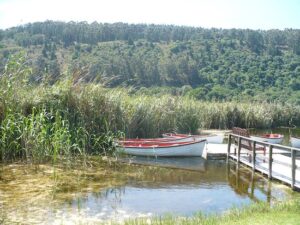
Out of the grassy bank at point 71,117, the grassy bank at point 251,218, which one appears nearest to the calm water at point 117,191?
the grassy bank at point 71,117

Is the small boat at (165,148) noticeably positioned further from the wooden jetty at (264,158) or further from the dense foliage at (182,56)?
the dense foliage at (182,56)

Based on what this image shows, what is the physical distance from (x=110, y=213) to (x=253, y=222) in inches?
118

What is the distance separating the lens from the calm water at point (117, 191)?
313 inches

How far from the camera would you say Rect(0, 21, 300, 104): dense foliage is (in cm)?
6719

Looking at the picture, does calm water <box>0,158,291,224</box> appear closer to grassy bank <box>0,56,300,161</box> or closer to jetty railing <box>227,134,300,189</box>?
jetty railing <box>227,134,300,189</box>

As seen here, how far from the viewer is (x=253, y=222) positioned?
641 centimetres

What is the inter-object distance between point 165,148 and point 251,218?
8.65 meters

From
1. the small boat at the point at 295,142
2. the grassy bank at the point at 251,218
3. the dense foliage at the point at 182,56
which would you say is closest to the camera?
the grassy bank at the point at 251,218

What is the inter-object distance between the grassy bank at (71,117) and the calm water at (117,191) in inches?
29.7

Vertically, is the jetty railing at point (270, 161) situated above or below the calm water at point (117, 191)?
above

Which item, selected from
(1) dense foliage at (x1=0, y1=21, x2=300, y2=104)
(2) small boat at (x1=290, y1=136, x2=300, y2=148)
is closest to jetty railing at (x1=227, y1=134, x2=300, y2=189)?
(2) small boat at (x1=290, y1=136, x2=300, y2=148)

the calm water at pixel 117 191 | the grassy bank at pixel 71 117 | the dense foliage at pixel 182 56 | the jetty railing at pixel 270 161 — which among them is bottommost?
the calm water at pixel 117 191

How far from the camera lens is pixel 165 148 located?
50.3 feet

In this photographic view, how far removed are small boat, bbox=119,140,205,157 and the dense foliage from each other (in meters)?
39.0
